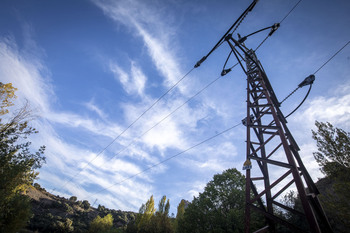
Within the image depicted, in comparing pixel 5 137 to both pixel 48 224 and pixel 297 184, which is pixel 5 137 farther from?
pixel 48 224

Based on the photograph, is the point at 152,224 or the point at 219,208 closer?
the point at 219,208

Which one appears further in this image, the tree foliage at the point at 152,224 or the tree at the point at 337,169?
the tree foliage at the point at 152,224

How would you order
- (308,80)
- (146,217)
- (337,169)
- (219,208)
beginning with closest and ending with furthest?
(308,80) < (337,169) < (219,208) < (146,217)

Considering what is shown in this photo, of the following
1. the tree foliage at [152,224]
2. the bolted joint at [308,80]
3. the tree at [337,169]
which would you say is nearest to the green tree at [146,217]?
the tree foliage at [152,224]

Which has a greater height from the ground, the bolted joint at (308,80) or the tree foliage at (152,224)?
the bolted joint at (308,80)

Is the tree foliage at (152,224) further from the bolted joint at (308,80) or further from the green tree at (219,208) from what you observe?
the bolted joint at (308,80)

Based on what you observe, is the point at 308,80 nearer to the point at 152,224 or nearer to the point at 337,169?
the point at 337,169

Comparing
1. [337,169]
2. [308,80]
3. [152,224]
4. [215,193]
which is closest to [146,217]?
[152,224]

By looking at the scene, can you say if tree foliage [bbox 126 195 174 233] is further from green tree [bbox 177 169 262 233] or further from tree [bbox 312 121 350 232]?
tree [bbox 312 121 350 232]

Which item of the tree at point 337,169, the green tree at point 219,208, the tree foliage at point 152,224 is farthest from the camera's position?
the tree foliage at point 152,224

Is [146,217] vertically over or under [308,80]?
under

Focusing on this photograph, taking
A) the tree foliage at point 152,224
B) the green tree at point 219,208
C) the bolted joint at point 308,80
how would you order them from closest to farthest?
the bolted joint at point 308,80, the green tree at point 219,208, the tree foliage at point 152,224

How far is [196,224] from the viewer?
1827 cm

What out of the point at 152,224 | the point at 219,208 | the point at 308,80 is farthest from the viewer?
the point at 152,224
